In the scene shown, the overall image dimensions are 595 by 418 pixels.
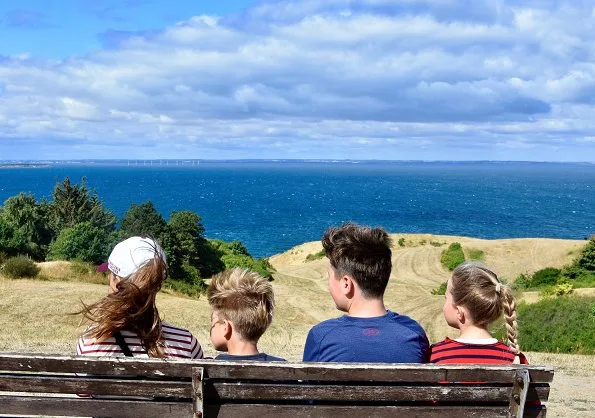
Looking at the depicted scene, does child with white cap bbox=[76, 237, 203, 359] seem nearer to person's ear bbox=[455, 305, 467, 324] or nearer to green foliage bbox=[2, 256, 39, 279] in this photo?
person's ear bbox=[455, 305, 467, 324]

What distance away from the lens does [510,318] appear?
3861mm

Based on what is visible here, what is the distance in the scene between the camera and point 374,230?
406cm

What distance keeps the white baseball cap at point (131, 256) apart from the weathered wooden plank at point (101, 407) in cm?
72

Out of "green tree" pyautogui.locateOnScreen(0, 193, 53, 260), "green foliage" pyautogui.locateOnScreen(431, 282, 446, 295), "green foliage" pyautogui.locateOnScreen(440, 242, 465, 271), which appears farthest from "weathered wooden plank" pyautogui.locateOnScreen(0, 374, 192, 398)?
"green foliage" pyautogui.locateOnScreen(440, 242, 465, 271)

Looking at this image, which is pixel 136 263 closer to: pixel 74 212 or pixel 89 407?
pixel 89 407

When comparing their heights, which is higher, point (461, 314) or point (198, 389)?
point (461, 314)

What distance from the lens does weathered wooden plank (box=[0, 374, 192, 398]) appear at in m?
3.46

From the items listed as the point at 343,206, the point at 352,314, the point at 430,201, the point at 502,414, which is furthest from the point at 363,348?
Result: the point at 430,201

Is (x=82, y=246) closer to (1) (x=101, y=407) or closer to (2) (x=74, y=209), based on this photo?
(2) (x=74, y=209)

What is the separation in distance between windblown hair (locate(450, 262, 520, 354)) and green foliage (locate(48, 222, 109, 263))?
34.4 metres

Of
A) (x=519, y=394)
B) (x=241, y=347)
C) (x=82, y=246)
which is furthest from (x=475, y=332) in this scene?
(x=82, y=246)

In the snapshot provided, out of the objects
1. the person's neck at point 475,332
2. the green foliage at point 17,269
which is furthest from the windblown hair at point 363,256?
the green foliage at point 17,269

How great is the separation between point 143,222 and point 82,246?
587 cm

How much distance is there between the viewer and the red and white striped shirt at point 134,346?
3820 mm
